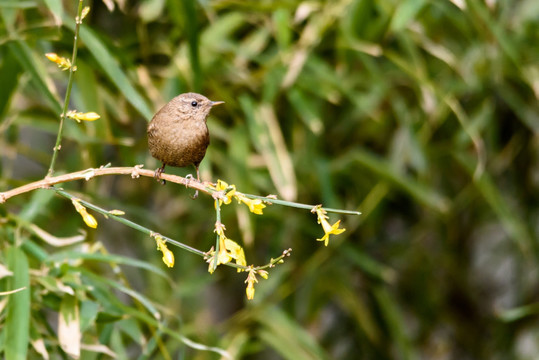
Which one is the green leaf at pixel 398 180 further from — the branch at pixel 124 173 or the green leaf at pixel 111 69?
the branch at pixel 124 173

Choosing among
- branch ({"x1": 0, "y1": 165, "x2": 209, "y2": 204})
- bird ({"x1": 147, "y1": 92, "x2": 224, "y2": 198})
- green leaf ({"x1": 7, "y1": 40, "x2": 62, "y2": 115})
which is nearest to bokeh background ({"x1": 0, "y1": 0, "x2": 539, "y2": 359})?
green leaf ({"x1": 7, "y1": 40, "x2": 62, "y2": 115})

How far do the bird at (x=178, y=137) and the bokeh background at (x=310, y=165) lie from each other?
1.28 ft

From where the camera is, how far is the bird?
999mm

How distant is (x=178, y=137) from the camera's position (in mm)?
1007

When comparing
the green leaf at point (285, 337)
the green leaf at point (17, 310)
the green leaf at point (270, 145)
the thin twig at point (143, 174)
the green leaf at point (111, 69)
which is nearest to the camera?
the thin twig at point (143, 174)

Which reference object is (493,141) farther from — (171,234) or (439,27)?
(171,234)

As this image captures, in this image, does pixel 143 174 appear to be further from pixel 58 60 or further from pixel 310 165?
pixel 310 165

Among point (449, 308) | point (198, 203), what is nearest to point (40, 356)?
point (198, 203)

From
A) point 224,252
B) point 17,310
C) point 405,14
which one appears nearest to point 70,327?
point 17,310

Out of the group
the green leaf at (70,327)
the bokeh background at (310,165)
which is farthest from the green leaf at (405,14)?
the green leaf at (70,327)

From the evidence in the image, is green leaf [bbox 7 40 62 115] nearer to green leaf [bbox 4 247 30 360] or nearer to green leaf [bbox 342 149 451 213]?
green leaf [bbox 4 247 30 360]

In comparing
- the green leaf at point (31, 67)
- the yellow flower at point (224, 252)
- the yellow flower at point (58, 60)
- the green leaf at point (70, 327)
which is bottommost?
the green leaf at point (70, 327)

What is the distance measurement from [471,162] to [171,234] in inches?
36.3

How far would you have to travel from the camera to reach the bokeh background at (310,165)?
1.69 meters
